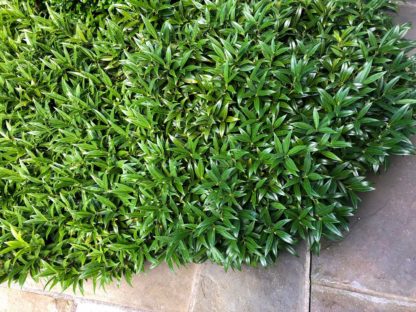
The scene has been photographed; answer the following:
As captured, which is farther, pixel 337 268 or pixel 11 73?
pixel 11 73

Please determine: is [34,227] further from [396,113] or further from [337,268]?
[396,113]

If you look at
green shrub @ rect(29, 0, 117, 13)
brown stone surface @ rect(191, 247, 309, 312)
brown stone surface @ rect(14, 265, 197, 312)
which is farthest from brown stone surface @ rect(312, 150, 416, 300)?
green shrub @ rect(29, 0, 117, 13)

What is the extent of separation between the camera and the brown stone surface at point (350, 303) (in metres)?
2.21

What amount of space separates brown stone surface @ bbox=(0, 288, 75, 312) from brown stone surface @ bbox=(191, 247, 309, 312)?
883 mm

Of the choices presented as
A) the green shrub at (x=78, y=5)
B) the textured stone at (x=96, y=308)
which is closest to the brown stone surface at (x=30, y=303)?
the textured stone at (x=96, y=308)

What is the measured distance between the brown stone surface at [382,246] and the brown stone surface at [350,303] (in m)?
0.05

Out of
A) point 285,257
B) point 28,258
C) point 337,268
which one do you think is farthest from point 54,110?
point 337,268

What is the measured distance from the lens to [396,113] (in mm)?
2227

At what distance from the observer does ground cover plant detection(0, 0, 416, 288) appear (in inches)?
85.0

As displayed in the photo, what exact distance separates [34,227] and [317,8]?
225 cm

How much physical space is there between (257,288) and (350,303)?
0.53m

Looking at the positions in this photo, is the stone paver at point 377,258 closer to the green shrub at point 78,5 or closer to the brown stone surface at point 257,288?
the brown stone surface at point 257,288

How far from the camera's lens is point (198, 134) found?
7.77ft

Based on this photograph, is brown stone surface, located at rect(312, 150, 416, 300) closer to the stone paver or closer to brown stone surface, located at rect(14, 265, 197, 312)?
the stone paver
